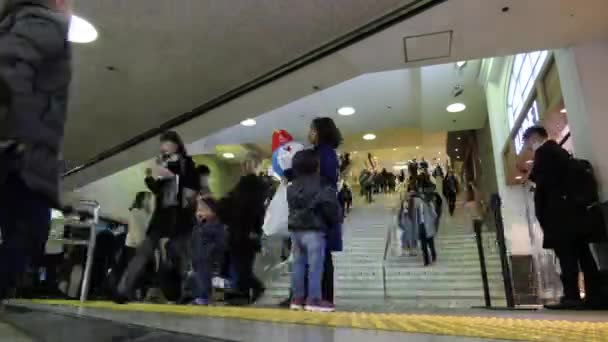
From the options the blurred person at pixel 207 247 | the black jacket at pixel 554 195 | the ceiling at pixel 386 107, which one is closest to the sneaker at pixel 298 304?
the blurred person at pixel 207 247

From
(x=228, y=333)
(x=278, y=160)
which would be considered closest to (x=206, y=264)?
(x=278, y=160)

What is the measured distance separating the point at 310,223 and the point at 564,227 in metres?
2.27

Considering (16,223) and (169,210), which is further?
(169,210)

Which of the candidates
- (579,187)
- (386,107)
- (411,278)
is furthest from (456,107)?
(579,187)

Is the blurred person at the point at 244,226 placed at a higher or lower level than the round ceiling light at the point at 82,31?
lower

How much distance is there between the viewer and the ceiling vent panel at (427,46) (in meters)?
4.59

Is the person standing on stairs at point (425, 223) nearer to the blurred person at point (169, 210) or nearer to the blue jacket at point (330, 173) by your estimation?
the blue jacket at point (330, 173)

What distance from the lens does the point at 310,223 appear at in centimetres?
340

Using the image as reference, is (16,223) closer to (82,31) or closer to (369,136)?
(82,31)

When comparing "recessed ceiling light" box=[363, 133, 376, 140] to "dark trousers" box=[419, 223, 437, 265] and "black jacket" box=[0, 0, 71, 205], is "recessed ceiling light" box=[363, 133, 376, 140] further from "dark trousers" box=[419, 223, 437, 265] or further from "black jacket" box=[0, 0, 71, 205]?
"black jacket" box=[0, 0, 71, 205]

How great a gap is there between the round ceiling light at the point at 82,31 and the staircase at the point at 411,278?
396 centimetres

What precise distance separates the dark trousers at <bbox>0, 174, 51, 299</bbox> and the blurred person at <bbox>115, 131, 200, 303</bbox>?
8.28 ft

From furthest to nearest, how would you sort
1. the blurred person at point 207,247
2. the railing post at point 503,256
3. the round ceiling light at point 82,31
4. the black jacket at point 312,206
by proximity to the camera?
the blurred person at point 207,247 → the railing post at point 503,256 → the round ceiling light at point 82,31 → the black jacket at point 312,206

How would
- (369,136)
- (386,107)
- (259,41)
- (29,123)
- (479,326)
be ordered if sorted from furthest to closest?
(369,136) < (386,107) < (259,41) < (479,326) < (29,123)
